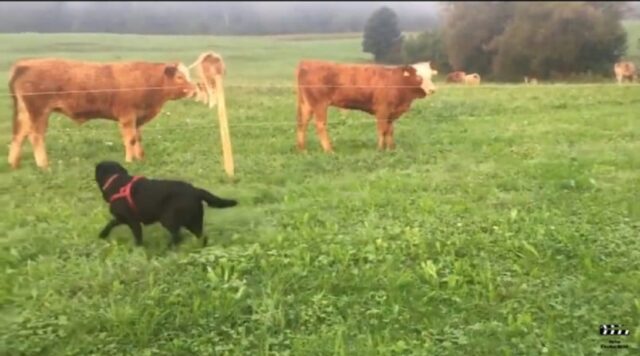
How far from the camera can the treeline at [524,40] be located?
7.37 m

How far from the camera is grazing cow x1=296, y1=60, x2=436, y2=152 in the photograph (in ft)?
31.9

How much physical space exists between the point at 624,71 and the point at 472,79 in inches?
80.0

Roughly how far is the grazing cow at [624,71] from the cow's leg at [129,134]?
20.7ft

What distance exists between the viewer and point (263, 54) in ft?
33.5

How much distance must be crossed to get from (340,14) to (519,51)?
266 cm

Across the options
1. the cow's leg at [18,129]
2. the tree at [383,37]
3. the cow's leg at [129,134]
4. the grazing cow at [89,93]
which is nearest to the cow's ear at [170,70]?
the grazing cow at [89,93]

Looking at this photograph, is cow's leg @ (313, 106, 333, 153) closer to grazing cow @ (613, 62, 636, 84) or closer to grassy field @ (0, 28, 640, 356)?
grassy field @ (0, 28, 640, 356)

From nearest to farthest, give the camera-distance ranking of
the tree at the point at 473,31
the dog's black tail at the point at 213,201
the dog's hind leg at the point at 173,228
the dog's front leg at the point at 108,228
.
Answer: the dog's hind leg at the point at 173,228, the dog's black tail at the point at 213,201, the dog's front leg at the point at 108,228, the tree at the point at 473,31

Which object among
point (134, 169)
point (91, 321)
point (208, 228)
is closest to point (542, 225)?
point (208, 228)

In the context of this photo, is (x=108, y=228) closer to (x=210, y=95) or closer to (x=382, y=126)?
(x=210, y=95)

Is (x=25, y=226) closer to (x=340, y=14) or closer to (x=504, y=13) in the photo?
(x=340, y=14)

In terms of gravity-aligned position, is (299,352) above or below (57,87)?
below

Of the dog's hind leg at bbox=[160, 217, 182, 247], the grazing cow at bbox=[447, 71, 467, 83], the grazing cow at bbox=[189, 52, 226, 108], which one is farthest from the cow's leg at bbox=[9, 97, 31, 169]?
the grazing cow at bbox=[447, 71, 467, 83]

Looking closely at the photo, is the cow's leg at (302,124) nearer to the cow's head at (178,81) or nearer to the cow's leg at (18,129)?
the cow's head at (178,81)
